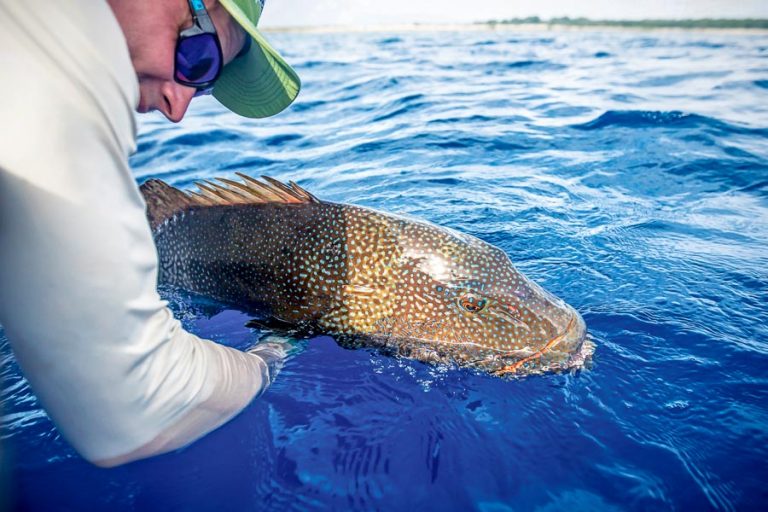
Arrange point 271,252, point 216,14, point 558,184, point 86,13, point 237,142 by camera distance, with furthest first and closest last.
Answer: point 237,142 → point 558,184 → point 271,252 → point 216,14 → point 86,13

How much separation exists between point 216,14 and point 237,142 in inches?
298

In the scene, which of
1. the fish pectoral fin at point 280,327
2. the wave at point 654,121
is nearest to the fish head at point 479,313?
the fish pectoral fin at point 280,327

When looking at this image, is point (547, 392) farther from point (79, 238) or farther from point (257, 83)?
point (257, 83)

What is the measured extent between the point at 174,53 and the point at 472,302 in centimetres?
202

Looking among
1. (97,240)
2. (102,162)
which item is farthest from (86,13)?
(97,240)

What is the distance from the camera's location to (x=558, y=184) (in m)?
5.79

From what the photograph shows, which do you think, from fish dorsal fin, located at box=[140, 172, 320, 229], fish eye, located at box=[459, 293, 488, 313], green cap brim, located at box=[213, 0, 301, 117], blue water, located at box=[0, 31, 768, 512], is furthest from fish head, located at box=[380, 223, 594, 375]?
green cap brim, located at box=[213, 0, 301, 117]

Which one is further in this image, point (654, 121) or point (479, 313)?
point (654, 121)

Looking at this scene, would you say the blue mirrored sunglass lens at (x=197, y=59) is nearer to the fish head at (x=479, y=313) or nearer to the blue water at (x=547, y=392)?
the fish head at (x=479, y=313)

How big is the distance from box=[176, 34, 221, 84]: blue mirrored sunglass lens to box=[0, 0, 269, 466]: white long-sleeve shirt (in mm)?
700

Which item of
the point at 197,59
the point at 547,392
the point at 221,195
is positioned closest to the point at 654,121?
the point at 547,392

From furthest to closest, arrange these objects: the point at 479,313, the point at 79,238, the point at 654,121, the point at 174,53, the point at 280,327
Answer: the point at 654,121, the point at 280,327, the point at 479,313, the point at 174,53, the point at 79,238

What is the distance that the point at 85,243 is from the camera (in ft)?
4.13

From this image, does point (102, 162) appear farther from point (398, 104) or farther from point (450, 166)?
point (398, 104)
